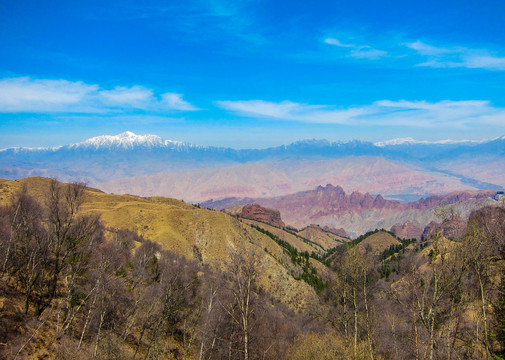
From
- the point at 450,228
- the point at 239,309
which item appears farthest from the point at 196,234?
the point at 450,228

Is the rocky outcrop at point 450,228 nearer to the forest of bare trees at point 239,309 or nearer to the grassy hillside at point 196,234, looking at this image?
the forest of bare trees at point 239,309

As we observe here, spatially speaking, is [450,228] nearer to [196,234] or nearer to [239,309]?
[239,309]

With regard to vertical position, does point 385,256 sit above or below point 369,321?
below

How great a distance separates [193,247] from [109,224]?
25.0 metres

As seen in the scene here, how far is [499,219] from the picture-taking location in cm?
2747

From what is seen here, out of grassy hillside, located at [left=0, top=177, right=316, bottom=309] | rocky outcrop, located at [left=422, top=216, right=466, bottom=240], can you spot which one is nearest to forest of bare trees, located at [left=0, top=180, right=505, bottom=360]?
rocky outcrop, located at [left=422, top=216, right=466, bottom=240]

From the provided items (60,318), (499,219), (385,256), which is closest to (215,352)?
(60,318)

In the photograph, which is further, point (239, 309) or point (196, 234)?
point (196, 234)

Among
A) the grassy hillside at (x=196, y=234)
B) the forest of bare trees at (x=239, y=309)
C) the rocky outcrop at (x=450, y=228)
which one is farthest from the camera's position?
the grassy hillside at (x=196, y=234)

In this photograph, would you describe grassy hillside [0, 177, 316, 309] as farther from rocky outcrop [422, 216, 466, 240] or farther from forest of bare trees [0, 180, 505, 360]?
rocky outcrop [422, 216, 466, 240]

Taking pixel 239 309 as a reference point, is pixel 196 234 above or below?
below

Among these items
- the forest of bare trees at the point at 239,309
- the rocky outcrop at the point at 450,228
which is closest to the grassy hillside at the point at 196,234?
the forest of bare trees at the point at 239,309

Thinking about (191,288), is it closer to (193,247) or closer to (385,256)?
(193,247)

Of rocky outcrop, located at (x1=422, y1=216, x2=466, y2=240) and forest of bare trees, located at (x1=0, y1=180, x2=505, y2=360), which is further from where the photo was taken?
forest of bare trees, located at (x1=0, y1=180, x2=505, y2=360)
